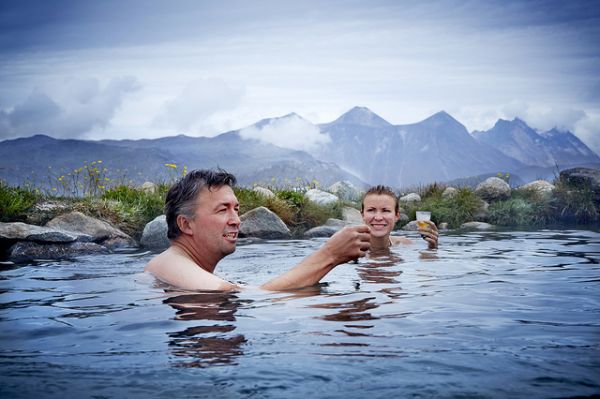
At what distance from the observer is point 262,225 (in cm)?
1266

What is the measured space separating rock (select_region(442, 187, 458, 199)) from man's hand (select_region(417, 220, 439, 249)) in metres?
8.45

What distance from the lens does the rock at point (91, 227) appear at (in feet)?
35.4

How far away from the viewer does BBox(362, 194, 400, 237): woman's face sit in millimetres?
8547

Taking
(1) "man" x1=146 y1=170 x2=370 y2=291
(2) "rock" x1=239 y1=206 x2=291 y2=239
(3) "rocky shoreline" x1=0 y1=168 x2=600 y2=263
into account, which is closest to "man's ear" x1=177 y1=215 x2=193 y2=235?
(1) "man" x1=146 y1=170 x2=370 y2=291

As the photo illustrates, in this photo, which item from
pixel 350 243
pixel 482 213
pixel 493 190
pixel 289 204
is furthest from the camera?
pixel 493 190

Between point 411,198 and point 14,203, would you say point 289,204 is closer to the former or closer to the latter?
point 411,198

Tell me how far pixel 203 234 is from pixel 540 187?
14.4 meters

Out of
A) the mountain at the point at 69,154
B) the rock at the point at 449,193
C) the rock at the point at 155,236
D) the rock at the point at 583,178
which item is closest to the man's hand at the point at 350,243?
the rock at the point at 155,236

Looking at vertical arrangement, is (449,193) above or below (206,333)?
above

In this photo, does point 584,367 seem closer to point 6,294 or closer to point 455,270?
point 455,270

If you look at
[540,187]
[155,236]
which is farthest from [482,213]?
[155,236]

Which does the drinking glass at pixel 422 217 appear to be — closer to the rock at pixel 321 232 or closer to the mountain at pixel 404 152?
the rock at pixel 321 232

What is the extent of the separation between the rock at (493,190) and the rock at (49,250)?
1160cm

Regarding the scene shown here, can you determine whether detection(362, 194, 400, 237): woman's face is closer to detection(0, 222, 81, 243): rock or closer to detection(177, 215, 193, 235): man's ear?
detection(177, 215, 193, 235): man's ear
